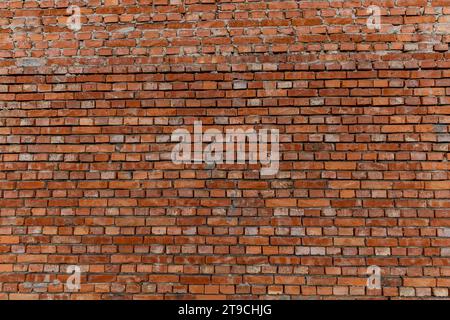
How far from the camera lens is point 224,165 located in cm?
318

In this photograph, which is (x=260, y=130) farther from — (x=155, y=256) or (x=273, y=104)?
(x=155, y=256)

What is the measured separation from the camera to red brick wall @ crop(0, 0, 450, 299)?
306 centimetres

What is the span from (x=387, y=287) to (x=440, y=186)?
0.85 metres

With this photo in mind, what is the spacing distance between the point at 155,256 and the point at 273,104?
4.89 ft

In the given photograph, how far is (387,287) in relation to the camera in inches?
118

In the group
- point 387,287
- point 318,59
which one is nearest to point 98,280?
point 387,287

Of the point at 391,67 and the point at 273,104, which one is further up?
the point at 391,67

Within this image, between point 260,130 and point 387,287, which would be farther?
point 260,130

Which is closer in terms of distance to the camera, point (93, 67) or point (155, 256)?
point (155, 256)

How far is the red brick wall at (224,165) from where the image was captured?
3.06 m
